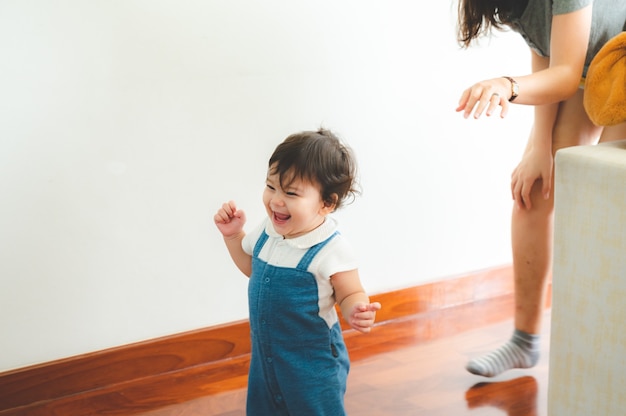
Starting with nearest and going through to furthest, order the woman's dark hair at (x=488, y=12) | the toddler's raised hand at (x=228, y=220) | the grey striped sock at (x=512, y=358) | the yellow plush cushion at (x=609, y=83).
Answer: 1. the yellow plush cushion at (x=609, y=83)
2. the toddler's raised hand at (x=228, y=220)
3. the woman's dark hair at (x=488, y=12)
4. the grey striped sock at (x=512, y=358)

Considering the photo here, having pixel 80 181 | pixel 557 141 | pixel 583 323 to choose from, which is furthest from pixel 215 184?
pixel 583 323

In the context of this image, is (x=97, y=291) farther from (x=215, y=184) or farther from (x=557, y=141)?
(x=557, y=141)

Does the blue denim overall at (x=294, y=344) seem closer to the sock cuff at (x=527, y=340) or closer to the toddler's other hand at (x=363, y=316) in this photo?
the toddler's other hand at (x=363, y=316)

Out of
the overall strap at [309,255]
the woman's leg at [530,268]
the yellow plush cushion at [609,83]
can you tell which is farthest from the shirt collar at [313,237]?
the woman's leg at [530,268]

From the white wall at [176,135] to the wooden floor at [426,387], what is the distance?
206 millimetres

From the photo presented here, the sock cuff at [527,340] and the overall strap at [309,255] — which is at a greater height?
the overall strap at [309,255]

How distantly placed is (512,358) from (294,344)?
646 mm

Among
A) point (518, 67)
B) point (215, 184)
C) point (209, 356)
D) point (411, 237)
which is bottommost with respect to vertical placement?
point (209, 356)

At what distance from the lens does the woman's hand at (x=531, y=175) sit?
1515 mm

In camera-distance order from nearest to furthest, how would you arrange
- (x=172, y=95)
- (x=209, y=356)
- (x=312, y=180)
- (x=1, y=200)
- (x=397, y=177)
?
(x=312, y=180) < (x=1, y=200) < (x=172, y=95) < (x=209, y=356) < (x=397, y=177)

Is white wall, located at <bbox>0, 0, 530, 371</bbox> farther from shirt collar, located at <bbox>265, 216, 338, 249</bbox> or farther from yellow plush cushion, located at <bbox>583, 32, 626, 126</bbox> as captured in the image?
yellow plush cushion, located at <bbox>583, 32, 626, 126</bbox>

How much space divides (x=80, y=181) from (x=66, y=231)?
0.35 ft

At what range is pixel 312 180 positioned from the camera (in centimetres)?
118

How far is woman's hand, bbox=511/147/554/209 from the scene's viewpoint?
59.6 inches
